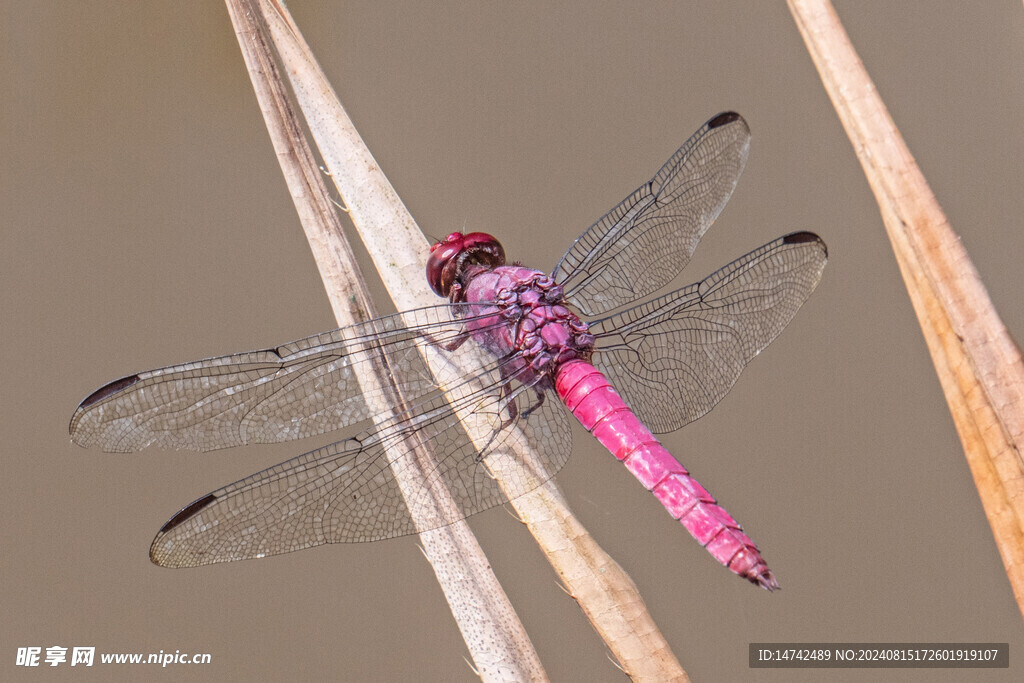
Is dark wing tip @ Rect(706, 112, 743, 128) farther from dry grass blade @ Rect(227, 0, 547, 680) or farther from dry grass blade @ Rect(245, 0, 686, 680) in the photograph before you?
dry grass blade @ Rect(227, 0, 547, 680)

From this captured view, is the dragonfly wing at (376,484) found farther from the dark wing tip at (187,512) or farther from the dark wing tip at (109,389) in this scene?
the dark wing tip at (109,389)

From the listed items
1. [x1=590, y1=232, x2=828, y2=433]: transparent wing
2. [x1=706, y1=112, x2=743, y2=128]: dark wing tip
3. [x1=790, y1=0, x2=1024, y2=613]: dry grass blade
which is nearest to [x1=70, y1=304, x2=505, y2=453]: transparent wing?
[x1=590, y1=232, x2=828, y2=433]: transparent wing

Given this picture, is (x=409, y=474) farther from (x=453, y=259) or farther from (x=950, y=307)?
(x=950, y=307)

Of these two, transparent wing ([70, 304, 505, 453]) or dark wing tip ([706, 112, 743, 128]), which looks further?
dark wing tip ([706, 112, 743, 128])

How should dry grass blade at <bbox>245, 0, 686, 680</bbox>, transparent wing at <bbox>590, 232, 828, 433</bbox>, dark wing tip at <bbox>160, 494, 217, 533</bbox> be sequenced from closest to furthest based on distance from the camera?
dark wing tip at <bbox>160, 494, 217, 533</bbox> → dry grass blade at <bbox>245, 0, 686, 680</bbox> → transparent wing at <bbox>590, 232, 828, 433</bbox>

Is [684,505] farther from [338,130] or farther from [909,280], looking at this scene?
[338,130]

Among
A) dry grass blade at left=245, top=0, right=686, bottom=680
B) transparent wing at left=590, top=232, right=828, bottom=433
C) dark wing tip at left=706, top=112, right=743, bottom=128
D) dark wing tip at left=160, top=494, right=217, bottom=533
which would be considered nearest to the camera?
dark wing tip at left=160, top=494, right=217, bottom=533

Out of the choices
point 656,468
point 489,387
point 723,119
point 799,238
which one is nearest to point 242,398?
point 489,387
